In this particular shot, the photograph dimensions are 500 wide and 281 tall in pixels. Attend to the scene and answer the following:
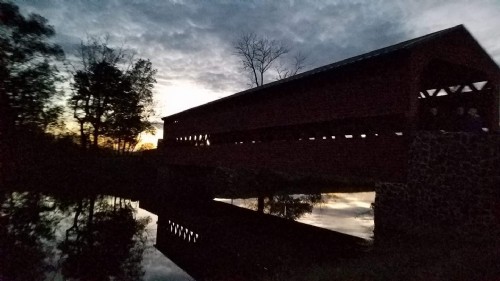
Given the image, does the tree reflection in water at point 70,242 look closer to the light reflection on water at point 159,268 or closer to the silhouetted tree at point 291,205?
the light reflection on water at point 159,268

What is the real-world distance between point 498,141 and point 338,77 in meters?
5.45

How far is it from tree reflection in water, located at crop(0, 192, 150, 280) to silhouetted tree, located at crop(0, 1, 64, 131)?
8.69m

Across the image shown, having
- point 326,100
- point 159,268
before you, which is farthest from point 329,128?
point 159,268

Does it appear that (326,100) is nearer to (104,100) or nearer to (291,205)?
(291,205)

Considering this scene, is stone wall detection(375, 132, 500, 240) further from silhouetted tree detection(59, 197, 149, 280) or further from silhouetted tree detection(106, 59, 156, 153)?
silhouetted tree detection(106, 59, 156, 153)

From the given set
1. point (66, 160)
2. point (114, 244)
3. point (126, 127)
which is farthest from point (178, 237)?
point (126, 127)

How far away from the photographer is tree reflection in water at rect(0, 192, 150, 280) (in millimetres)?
8445

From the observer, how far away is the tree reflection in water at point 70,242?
8445mm

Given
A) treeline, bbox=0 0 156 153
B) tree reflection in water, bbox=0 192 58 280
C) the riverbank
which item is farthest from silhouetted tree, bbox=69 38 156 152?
the riverbank

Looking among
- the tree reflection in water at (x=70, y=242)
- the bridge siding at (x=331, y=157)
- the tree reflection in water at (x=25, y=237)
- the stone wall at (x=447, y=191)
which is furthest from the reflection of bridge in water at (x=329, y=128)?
the tree reflection in water at (x=25, y=237)

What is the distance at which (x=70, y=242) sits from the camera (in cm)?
1116

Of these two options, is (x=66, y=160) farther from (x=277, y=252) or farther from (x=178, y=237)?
(x=277, y=252)

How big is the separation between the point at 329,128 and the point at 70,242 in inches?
413

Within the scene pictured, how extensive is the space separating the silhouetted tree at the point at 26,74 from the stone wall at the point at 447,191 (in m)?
24.7
